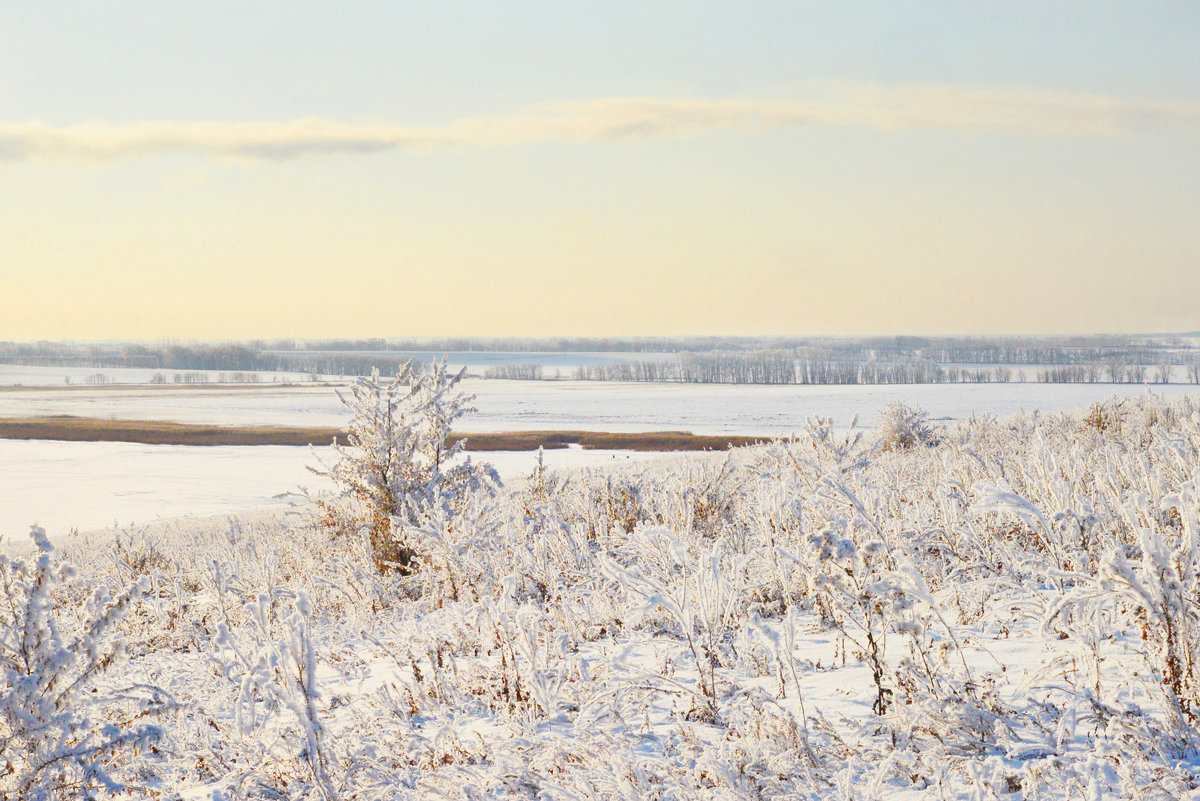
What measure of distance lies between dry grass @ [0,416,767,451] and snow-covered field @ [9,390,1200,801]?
3324 centimetres

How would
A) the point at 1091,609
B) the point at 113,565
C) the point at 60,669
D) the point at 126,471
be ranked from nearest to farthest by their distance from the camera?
the point at 1091,609 → the point at 60,669 → the point at 113,565 → the point at 126,471

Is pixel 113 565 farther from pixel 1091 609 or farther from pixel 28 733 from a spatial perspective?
pixel 1091 609

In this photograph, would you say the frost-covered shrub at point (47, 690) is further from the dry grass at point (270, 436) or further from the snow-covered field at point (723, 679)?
the dry grass at point (270, 436)

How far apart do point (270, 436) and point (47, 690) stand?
47.3m

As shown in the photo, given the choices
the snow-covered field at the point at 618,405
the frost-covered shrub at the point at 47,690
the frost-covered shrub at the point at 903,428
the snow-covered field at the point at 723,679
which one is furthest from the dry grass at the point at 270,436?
the frost-covered shrub at the point at 47,690

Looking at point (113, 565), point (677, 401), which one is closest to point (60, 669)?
point (113, 565)

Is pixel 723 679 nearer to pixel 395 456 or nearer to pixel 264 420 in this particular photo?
pixel 395 456

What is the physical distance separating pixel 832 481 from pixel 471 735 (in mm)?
1914

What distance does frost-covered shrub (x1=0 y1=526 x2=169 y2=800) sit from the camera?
2.64 metres

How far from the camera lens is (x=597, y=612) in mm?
4227

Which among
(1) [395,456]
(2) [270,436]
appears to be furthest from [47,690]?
(2) [270,436]

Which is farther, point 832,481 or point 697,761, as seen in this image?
point 832,481

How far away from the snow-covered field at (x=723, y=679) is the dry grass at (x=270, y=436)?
3324cm

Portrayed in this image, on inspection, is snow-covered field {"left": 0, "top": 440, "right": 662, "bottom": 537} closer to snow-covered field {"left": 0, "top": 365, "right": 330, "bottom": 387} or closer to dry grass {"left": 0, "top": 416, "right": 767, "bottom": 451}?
dry grass {"left": 0, "top": 416, "right": 767, "bottom": 451}
